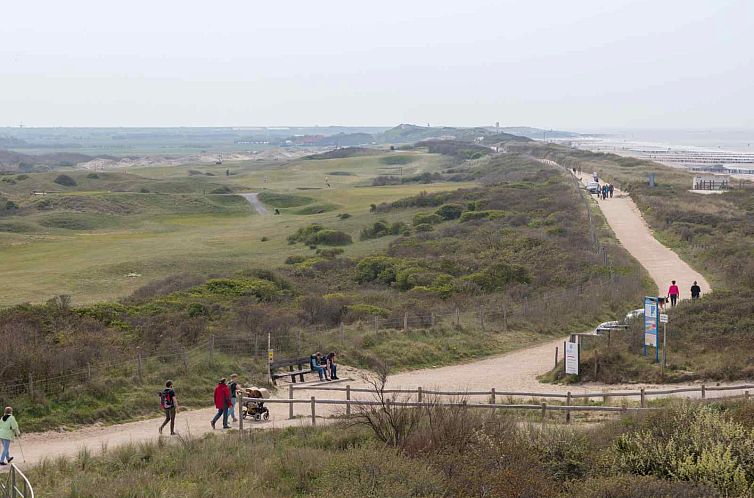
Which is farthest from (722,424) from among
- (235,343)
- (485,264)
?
(485,264)

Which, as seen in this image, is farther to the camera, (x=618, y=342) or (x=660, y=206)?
Result: (x=660, y=206)

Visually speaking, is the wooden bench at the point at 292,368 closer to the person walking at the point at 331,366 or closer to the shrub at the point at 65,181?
the person walking at the point at 331,366

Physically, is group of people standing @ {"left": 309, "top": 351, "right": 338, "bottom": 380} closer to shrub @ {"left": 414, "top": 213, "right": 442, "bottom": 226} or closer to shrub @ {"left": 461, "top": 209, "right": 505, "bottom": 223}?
shrub @ {"left": 461, "top": 209, "right": 505, "bottom": 223}

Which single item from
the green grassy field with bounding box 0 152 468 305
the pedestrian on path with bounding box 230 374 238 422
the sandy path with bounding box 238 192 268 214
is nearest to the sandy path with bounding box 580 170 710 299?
the green grassy field with bounding box 0 152 468 305

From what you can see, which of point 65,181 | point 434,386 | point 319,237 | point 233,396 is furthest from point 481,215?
point 65,181

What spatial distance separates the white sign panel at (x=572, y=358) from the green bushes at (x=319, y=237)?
33047 millimetres

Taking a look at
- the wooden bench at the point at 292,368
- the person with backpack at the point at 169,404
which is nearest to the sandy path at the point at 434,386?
the person with backpack at the point at 169,404

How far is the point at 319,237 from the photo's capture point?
56062 mm

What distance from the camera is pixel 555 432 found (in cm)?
1426

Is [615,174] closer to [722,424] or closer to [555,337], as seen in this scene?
[555,337]

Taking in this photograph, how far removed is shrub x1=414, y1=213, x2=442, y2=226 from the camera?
200 ft

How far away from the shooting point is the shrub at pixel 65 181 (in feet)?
371

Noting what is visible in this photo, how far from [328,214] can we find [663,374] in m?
55.8

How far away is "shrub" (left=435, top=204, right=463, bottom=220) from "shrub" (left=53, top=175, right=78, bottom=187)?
212ft
